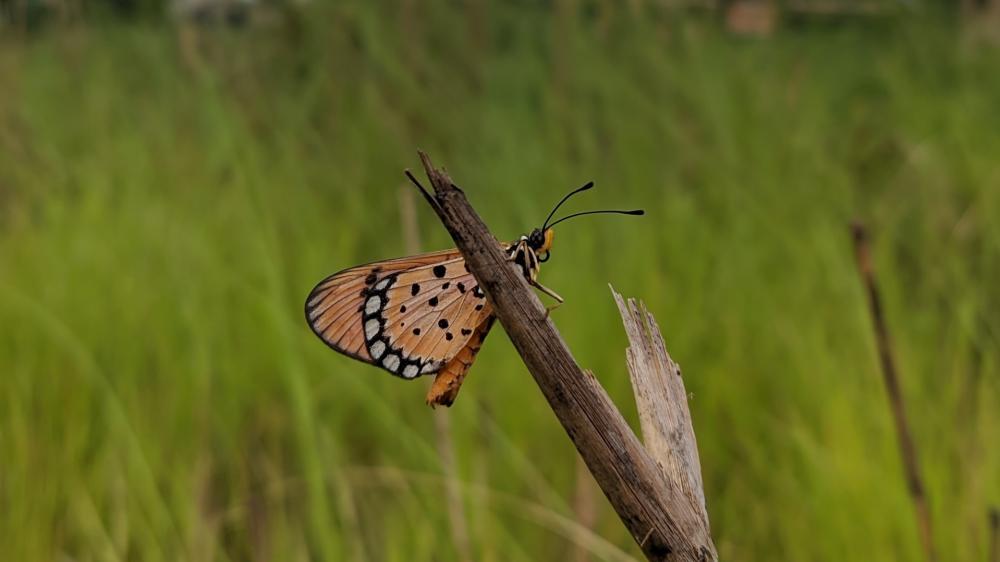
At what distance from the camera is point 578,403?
26 centimetres

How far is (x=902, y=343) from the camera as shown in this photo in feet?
5.57

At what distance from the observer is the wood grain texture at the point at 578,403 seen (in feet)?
0.87

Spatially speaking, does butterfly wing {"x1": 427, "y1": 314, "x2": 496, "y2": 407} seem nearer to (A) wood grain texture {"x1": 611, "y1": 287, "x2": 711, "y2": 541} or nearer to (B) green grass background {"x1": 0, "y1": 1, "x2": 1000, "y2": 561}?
(A) wood grain texture {"x1": 611, "y1": 287, "x2": 711, "y2": 541}

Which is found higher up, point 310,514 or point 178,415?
point 178,415

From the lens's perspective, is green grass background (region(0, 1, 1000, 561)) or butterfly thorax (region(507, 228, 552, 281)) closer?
butterfly thorax (region(507, 228, 552, 281))

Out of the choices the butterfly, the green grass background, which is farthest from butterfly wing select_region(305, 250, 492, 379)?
the green grass background

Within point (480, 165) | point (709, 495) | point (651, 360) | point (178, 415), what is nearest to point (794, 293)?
point (709, 495)

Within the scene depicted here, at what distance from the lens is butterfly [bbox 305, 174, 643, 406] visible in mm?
339

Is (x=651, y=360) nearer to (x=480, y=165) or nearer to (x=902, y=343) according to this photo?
(x=902, y=343)

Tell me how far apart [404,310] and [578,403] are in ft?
0.43

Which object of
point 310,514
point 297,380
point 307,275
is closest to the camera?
point 297,380

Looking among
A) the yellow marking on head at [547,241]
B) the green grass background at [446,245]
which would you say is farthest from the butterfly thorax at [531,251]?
the green grass background at [446,245]

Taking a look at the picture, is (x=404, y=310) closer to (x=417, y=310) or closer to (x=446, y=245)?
(x=417, y=310)

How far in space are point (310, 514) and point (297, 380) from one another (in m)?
0.42
